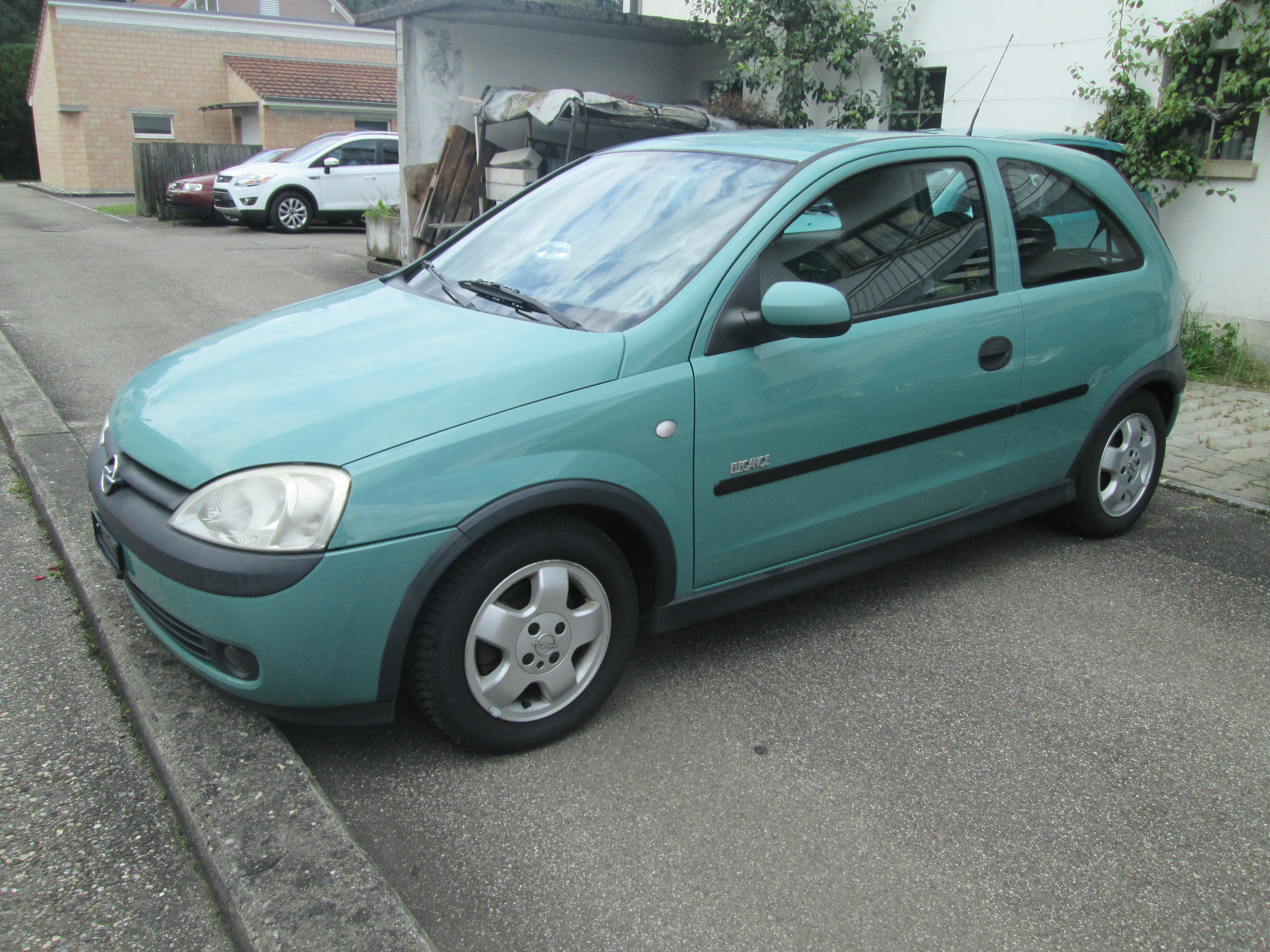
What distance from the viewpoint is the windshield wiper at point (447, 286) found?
331 centimetres

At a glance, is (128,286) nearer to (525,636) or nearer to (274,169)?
(274,169)

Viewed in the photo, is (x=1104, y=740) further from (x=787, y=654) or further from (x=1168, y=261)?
(x=1168, y=261)

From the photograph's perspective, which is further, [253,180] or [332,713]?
[253,180]

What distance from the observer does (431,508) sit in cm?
254

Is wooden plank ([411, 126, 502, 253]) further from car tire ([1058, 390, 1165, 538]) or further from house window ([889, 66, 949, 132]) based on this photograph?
car tire ([1058, 390, 1165, 538])

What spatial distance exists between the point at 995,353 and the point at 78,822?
3.16 m

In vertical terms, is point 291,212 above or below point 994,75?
below

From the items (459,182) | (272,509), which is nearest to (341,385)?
(272,509)

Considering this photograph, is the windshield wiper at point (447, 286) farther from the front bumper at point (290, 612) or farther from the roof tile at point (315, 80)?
the roof tile at point (315, 80)

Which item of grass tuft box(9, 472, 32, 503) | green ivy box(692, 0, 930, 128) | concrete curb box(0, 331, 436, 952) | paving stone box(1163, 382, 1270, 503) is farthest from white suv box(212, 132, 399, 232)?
concrete curb box(0, 331, 436, 952)

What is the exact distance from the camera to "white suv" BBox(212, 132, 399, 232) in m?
17.8

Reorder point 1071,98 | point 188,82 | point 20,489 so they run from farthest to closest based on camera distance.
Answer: point 188,82
point 1071,98
point 20,489

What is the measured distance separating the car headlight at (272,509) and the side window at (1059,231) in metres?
2.64

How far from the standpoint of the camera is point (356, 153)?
60.5 feet
